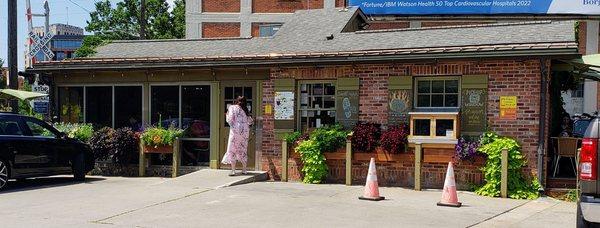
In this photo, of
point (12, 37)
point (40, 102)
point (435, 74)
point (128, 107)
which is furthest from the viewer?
point (40, 102)

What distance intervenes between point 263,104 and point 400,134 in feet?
10.7

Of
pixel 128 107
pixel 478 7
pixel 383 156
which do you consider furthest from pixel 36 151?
pixel 478 7

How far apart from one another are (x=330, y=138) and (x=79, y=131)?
21.0 ft

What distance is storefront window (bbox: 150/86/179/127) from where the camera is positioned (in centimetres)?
1445

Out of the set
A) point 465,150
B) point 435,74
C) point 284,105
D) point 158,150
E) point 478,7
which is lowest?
point 158,150

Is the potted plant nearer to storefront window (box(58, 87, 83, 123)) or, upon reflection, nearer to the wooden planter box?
storefront window (box(58, 87, 83, 123))

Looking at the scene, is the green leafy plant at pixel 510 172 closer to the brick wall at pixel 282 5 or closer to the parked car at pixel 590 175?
the parked car at pixel 590 175

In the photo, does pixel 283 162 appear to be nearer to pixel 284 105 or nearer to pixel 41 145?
pixel 284 105

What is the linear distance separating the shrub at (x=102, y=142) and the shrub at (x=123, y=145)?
117 mm

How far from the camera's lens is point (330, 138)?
12.3 meters

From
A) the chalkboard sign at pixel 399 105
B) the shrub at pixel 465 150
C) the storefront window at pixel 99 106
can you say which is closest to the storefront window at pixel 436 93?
the chalkboard sign at pixel 399 105

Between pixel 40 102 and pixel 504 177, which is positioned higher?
pixel 40 102

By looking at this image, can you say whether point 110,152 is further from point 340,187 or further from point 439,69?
point 439,69

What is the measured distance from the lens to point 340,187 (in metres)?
12.1
